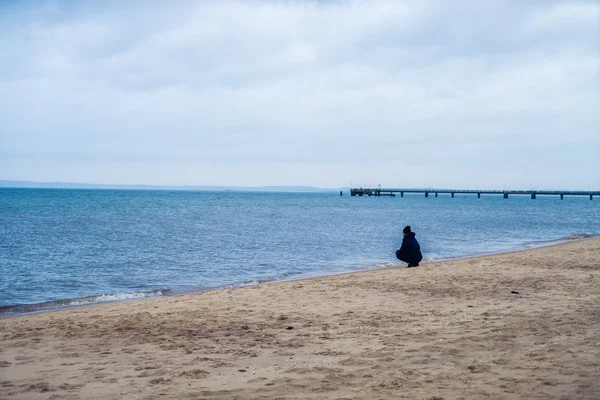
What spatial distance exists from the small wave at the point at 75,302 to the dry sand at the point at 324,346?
2.02 meters

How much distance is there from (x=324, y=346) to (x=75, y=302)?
918 cm

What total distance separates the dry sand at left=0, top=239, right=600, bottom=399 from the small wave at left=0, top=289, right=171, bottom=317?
6.64ft

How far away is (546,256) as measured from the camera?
20453 mm

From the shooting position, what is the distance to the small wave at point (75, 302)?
530 inches

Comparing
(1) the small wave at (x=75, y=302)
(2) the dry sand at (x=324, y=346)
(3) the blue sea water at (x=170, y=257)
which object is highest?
(2) the dry sand at (x=324, y=346)

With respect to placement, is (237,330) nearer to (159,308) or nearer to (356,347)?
(356,347)

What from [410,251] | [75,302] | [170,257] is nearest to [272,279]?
[410,251]

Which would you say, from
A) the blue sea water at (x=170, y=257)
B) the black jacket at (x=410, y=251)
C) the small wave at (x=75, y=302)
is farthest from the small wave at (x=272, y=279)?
the black jacket at (x=410, y=251)

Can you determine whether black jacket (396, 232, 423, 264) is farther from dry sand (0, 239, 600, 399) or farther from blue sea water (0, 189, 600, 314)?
dry sand (0, 239, 600, 399)

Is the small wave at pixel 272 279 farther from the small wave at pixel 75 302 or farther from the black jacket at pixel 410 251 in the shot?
the black jacket at pixel 410 251

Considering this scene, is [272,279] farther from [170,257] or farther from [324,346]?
[324,346]

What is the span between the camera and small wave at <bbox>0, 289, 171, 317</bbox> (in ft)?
44.1

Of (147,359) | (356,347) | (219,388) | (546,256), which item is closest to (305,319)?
(356,347)

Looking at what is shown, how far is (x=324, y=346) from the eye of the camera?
793 centimetres
